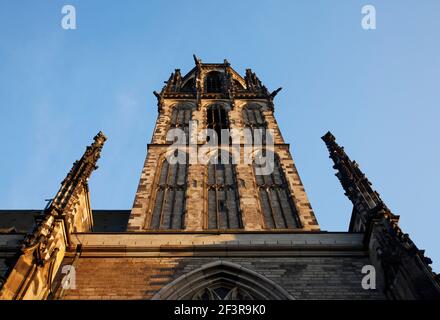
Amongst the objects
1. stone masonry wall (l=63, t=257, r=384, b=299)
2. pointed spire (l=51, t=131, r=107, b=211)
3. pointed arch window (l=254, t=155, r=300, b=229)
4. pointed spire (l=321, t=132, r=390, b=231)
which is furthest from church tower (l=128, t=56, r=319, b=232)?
pointed spire (l=51, t=131, r=107, b=211)

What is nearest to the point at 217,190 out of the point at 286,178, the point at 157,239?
the point at 286,178

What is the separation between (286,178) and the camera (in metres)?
16.6

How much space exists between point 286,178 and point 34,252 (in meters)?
9.99

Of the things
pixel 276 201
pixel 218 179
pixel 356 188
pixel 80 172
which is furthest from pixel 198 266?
pixel 218 179

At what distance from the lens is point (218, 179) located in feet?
55.0

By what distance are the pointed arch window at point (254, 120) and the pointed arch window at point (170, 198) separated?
4605 millimetres

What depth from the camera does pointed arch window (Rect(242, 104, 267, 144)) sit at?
69.0 ft

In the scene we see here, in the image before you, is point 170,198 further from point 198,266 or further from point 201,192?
point 198,266

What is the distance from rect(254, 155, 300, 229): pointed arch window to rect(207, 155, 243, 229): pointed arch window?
3.08 ft

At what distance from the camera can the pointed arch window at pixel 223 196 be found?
14027 mm

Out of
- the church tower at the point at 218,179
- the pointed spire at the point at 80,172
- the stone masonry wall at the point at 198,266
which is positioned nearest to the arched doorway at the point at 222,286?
the stone masonry wall at the point at 198,266

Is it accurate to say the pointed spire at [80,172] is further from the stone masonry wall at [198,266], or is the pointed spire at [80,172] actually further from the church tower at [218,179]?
the church tower at [218,179]

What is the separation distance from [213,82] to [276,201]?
54.4ft
